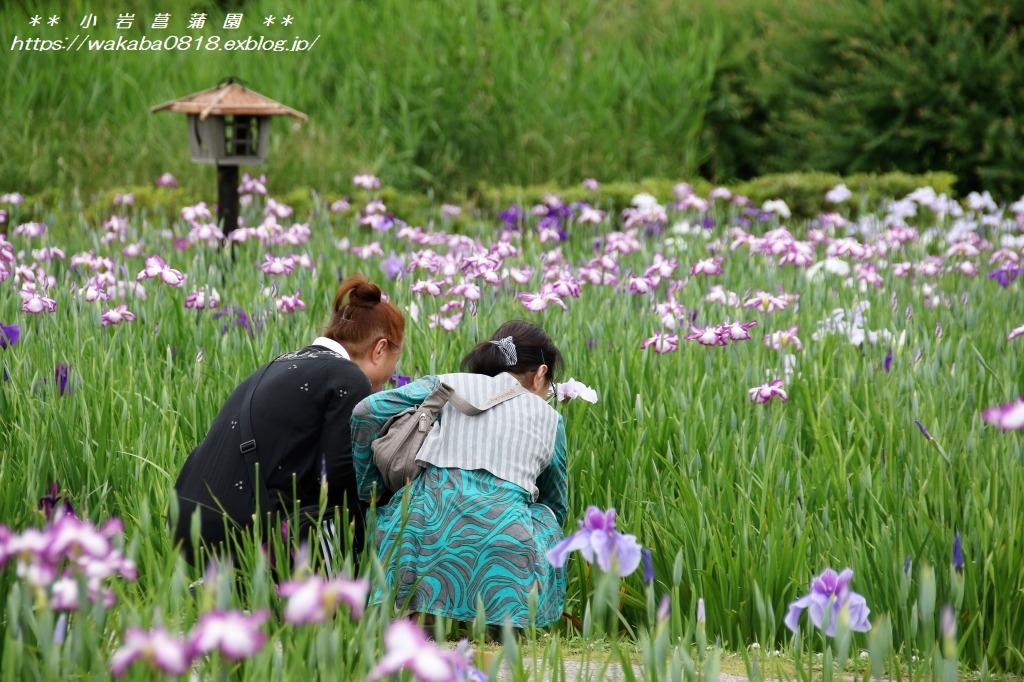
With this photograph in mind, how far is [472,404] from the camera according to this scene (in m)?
2.62

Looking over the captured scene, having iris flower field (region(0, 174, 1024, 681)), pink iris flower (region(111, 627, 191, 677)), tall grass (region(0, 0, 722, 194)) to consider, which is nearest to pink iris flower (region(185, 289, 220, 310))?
iris flower field (region(0, 174, 1024, 681))

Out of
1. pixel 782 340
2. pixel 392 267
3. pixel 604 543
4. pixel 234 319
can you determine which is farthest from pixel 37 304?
pixel 604 543

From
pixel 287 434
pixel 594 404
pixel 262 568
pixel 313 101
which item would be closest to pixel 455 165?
pixel 313 101

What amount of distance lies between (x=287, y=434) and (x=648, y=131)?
8768mm

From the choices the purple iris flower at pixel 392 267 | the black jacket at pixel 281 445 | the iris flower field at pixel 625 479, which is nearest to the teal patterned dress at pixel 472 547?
the iris flower field at pixel 625 479

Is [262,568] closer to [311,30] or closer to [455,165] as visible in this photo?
[455,165]

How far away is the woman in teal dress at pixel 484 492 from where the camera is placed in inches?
99.5

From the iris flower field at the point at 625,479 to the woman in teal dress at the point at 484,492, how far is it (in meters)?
0.12

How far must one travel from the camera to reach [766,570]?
2486 millimetres

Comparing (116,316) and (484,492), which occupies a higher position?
(116,316)

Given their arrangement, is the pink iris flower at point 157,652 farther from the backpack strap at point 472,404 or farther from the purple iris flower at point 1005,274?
the purple iris flower at point 1005,274

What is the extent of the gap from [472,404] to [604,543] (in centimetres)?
104

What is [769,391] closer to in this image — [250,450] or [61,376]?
[250,450]

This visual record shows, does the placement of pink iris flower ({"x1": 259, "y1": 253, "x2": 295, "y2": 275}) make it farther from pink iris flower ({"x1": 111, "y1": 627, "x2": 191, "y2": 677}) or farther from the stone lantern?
pink iris flower ({"x1": 111, "y1": 627, "x2": 191, "y2": 677})
